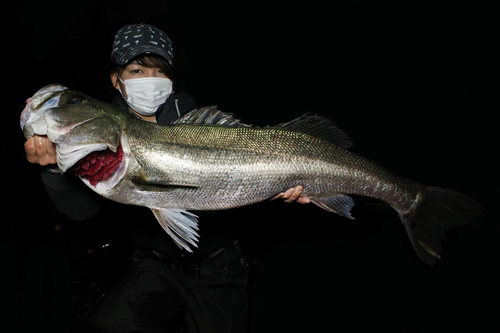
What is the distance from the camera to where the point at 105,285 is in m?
3.38

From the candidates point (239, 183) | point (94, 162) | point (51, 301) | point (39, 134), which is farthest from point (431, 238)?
point (51, 301)

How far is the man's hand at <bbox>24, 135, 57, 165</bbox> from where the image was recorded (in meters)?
1.39

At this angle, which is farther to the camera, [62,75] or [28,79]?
[62,75]

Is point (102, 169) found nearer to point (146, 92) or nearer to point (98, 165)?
point (98, 165)

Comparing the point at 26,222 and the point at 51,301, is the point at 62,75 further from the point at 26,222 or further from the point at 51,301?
the point at 51,301

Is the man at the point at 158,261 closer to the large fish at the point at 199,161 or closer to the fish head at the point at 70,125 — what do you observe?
the large fish at the point at 199,161

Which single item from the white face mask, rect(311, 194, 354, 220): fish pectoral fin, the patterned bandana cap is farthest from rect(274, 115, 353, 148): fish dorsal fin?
the patterned bandana cap

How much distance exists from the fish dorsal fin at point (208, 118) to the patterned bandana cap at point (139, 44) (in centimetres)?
66

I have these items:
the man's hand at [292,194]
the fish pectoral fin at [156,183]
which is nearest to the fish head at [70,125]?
the fish pectoral fin at [156,183]

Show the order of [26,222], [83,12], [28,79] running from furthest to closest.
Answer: [83,12]
[28,79]
[26,222]

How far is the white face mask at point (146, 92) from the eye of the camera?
75.4 inches

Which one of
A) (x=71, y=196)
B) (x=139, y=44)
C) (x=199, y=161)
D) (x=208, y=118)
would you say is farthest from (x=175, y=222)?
(x=139, y=44)

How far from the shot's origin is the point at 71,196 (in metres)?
1.72

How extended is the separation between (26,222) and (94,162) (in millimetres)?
3070
